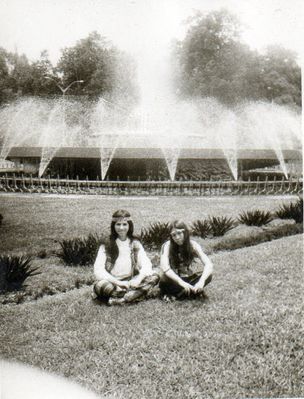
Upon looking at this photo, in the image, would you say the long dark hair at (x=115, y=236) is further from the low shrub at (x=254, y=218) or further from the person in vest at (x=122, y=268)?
the low shrub at (x=254, y=218)

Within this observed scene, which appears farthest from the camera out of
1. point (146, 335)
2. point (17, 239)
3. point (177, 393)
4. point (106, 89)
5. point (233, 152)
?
point (233, 152)

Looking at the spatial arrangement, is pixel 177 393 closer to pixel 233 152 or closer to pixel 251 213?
pixel 251 213

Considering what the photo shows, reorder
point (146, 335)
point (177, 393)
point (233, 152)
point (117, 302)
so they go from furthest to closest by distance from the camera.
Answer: point (233, 152) → point (117, 302) → point (146, 335) → point (177, 393)

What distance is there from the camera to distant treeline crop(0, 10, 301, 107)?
397 cm

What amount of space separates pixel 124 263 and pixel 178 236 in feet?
1.69

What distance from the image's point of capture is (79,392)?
10.3ft

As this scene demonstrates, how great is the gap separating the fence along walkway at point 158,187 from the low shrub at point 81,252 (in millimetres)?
767

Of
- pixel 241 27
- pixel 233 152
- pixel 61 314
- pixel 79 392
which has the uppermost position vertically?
pixel 241 27

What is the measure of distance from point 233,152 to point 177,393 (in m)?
2.63

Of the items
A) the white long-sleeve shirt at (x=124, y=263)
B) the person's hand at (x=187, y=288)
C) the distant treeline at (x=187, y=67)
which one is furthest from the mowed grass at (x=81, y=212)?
the distant treeline at (x=187, y=67)

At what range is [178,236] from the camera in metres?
3.76

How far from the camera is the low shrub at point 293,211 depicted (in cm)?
425

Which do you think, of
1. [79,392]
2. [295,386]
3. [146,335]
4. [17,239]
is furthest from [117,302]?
[295,386]

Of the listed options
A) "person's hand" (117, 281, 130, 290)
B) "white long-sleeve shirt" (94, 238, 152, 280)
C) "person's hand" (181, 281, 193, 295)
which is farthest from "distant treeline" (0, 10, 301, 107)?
"person's hand" (181, 281, 193, 295)
